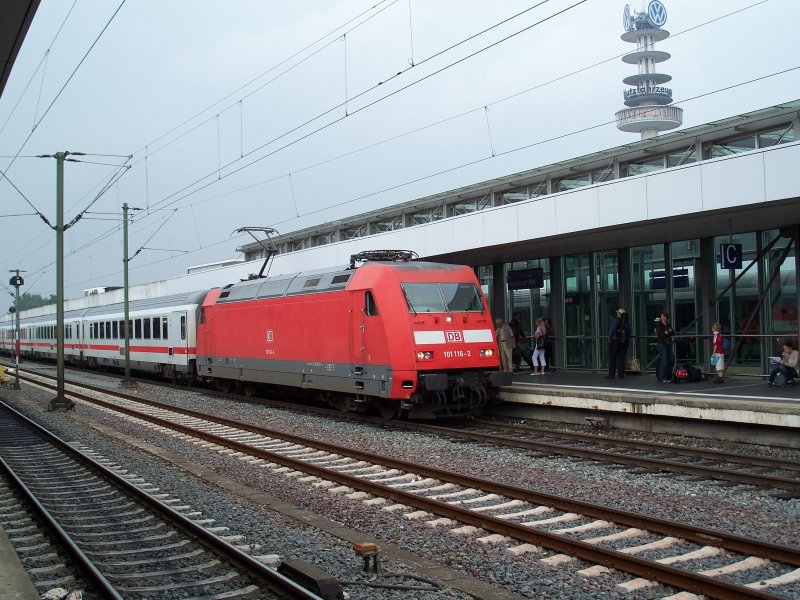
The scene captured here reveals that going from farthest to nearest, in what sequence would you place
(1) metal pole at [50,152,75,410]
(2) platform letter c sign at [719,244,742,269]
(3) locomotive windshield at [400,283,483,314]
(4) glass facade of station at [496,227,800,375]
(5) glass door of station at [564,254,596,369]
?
(5) glass door of station at [564,254,596,369]
(1) metal pole at [50,152,75,410]
(4) glass facade of station at [496,227,800,375]
(2) platform letter c sign at [719,244,742,269]
(3) locomotive windshield at [400,283,483,314]

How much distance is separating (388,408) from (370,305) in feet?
7.16

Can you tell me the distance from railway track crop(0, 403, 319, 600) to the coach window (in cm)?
560

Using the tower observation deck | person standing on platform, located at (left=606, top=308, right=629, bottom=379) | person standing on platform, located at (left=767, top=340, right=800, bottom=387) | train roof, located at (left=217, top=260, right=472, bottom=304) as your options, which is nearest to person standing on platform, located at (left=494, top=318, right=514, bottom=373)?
person standing on platform, located at (left=606, top=308, right=629, bottom=379)

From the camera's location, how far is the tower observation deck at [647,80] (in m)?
91.0

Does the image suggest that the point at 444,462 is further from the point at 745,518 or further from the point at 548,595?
the point at 548,595

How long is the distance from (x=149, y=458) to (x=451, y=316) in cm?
599

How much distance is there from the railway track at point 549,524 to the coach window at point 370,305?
3016mm

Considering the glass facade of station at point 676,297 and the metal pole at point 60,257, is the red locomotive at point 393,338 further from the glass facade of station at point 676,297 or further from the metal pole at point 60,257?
the metal pole at point 60,257

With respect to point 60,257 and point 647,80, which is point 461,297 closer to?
point 60,257

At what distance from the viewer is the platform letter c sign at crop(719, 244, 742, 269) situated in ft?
52.3

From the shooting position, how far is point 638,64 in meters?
96.2

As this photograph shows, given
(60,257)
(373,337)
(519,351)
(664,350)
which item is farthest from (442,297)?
(60,257)

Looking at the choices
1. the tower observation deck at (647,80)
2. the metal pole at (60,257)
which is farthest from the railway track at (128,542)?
the tower observation deck at (647,80)

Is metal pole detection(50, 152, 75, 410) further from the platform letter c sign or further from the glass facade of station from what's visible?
the platform letter c sign
